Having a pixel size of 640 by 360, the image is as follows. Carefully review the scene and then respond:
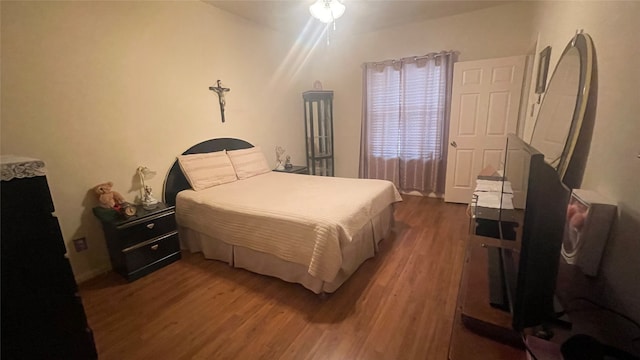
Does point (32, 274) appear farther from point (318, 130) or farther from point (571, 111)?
point (318, 130)

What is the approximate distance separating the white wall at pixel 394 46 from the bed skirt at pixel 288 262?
230 centimetres

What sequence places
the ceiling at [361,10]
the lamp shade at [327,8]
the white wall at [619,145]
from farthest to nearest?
the ceiling at [361,10], the lamp shade at [327,8], the white wall at [619,145]

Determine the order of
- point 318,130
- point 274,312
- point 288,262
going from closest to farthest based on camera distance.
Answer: point 274,312 → point 288,262 → point 318,130

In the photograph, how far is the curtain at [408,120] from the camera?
380cm

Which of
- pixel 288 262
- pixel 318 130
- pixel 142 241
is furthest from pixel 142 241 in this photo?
pixel 318 130

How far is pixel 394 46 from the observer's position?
4000mm

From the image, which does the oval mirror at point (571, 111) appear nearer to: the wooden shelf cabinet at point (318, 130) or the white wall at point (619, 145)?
the white wall at point (619, 145)

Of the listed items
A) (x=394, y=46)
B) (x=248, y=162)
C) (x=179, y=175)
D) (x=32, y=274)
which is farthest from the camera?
(x=394, y=46)

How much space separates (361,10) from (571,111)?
2758 mm

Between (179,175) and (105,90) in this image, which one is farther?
(179,175)

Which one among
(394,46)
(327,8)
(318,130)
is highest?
(394,46)

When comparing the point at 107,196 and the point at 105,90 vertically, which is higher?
the point at 105,90

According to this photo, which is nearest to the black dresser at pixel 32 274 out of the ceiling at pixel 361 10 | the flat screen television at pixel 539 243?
the flat screen television at pixel 539 243

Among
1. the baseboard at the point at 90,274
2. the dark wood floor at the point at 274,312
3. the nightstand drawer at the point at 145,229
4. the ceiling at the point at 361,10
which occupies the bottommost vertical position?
the dark wood floor at the point at 274,312
